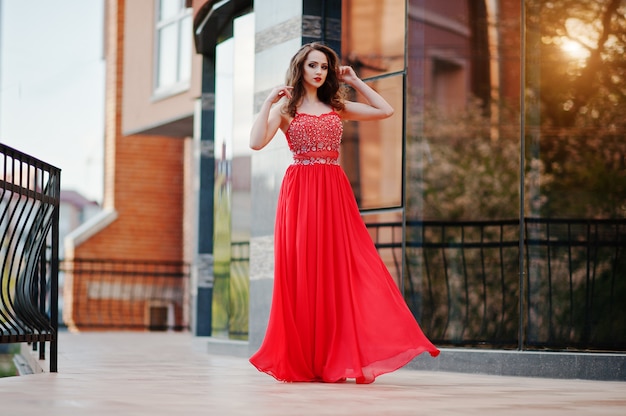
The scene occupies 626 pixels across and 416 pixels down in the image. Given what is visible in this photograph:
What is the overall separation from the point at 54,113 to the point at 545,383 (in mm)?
21286

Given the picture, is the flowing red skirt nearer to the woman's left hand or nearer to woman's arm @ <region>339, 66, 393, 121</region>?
woman's arm @ <region>339, 66, 393, 121</region>

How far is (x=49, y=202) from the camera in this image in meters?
6.41

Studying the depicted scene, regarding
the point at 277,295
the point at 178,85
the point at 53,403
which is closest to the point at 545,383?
the point at 277,295

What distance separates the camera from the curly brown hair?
6090 mm

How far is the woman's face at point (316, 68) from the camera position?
237 inches

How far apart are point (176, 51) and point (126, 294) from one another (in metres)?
5.48

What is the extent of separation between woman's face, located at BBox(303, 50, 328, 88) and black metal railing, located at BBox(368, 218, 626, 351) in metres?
2.20

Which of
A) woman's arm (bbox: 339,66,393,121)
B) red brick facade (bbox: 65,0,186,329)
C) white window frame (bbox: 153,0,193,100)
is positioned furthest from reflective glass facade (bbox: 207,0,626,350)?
red brick facade (bbox: 65,0,186,329)

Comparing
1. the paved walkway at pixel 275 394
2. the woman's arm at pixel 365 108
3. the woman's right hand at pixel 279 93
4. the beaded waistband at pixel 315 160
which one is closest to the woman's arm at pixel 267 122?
the woman's right hand at pixel 279 93

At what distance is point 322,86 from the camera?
20.3 ft

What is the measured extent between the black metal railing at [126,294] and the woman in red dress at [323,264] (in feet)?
42.5

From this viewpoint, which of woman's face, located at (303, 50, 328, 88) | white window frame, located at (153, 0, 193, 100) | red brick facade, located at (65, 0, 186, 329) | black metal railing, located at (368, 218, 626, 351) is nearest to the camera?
woman's face, located at (303, 50, 328, 88)

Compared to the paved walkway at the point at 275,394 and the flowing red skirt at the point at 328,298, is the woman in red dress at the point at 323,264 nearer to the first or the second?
the flowing red skirt at the point at 328,298

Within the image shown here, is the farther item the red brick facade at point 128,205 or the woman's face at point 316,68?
the red brick facade at point 128,205
